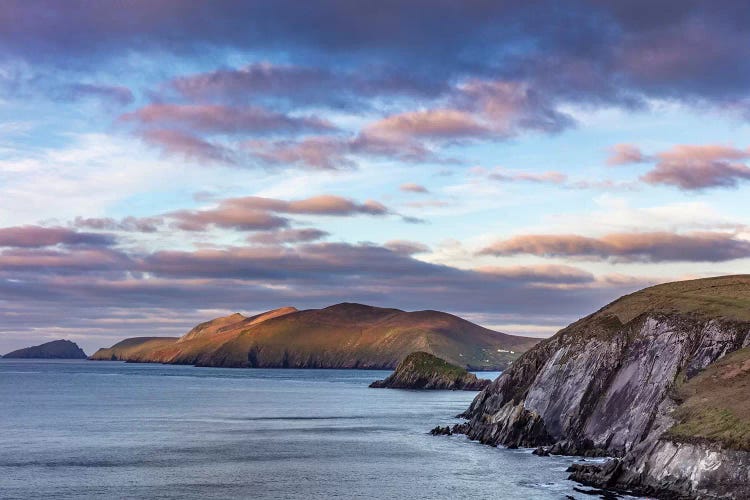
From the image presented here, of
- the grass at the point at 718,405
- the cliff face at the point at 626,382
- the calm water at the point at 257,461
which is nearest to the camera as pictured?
the grass at the point at 718,405

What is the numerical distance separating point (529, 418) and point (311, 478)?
43577 mm

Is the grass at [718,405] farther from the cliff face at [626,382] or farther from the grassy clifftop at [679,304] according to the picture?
the grassy clifftop at [679,304]

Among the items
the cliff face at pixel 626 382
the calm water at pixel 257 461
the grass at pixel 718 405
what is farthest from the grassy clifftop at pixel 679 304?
the calm water at pixel 257 461

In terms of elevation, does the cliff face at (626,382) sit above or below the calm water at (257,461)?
above

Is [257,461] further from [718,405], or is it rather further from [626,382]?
[718,405]

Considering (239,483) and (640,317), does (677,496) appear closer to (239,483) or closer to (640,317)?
(239,483)

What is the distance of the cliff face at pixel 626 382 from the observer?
8706 cm

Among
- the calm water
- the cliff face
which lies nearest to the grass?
the cliff face

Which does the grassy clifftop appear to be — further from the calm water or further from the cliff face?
the calm water

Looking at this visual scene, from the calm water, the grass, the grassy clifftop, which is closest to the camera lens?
the grass

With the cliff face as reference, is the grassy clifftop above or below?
above

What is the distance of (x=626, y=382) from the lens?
11456cm

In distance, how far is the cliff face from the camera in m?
87.1

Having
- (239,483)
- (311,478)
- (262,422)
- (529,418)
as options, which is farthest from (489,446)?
(262,422)
